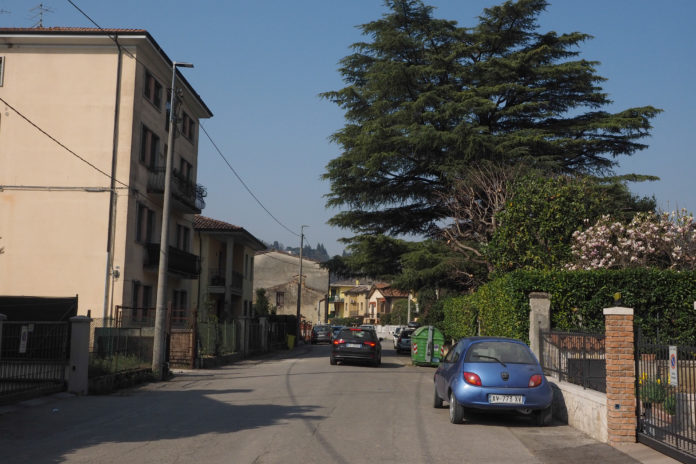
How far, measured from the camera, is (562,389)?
40.7 feet

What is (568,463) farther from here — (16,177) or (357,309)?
(357,309)

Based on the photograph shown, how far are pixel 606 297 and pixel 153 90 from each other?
2213 cm

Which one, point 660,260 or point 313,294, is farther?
point 313,294

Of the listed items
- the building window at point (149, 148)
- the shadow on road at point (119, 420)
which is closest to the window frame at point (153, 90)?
the building window at point (149, 148)

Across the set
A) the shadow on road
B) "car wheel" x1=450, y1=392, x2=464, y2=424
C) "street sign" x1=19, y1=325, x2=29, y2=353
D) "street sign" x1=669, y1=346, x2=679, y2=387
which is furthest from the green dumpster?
"street sign" x1=669, y1=346, x2=679, y2=387

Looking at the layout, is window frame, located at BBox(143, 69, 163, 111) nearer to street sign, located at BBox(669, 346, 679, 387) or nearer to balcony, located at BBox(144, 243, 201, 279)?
balcony, located at BBox(144, 243, 201, 279)

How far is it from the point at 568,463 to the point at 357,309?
127 meters

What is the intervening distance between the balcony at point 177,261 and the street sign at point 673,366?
2518cm

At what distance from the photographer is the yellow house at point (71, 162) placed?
1118 inches

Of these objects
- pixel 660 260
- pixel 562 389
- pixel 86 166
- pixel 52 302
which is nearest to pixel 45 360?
pixel 52 302

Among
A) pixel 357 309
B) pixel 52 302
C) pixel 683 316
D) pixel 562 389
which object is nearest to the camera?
pixel 562 389

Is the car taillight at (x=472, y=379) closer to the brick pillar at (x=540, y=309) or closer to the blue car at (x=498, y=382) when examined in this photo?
the blue car at (x=498, y=382)

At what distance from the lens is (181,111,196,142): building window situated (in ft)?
123

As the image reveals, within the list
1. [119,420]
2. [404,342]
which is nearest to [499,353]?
[119,420]
